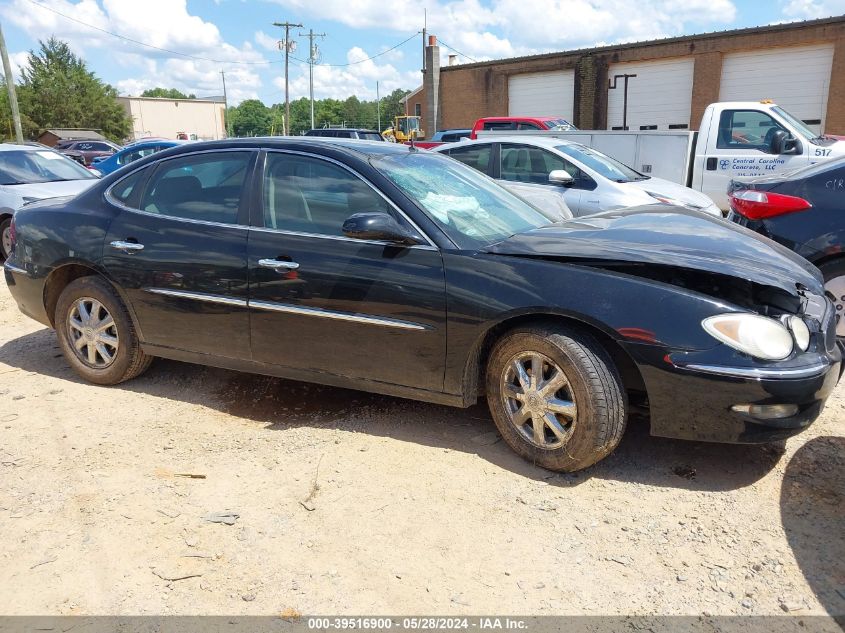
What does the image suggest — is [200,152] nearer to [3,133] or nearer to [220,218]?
[220,218]

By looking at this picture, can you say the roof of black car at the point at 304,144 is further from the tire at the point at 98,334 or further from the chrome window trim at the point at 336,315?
the tire at the point at 98,334

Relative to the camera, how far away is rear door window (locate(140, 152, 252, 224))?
407 cm

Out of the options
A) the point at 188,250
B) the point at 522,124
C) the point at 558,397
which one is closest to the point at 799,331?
the point at 558,397

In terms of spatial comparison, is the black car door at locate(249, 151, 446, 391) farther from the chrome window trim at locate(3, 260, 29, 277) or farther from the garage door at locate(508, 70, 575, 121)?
the garage door at locate(508, 70, 575, 121)

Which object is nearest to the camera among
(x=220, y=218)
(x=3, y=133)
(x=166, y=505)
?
(x=166, y=505)

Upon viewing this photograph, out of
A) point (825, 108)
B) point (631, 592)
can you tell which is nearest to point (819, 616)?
point (631, 592)

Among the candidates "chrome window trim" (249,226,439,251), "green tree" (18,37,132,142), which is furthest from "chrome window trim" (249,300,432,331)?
"green tree" (18,37,132,142)

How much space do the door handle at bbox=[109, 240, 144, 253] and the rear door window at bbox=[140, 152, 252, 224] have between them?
0.24m

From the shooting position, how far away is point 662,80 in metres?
28.5

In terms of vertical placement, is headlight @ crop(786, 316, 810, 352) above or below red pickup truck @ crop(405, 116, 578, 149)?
below

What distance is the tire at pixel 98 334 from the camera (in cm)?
446

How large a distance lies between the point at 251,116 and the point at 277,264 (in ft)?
453

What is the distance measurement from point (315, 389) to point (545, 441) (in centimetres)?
185

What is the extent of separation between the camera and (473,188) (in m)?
4.23
